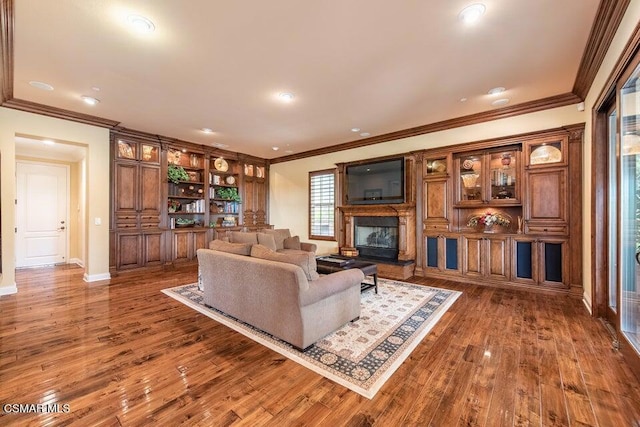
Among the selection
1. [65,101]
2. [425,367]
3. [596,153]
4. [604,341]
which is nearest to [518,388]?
[425,367]

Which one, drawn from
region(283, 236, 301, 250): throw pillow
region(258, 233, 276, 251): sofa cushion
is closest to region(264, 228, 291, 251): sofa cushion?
region(283, 236, 301, 250): throw pillow

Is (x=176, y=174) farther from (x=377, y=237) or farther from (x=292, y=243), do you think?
(x=377, y=237)

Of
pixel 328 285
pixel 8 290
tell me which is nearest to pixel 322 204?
pixel 328 285

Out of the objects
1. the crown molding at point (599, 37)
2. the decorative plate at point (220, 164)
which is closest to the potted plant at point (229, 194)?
the decorative plate at point (220, 164)

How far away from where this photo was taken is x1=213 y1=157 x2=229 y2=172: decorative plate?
704 centimetres

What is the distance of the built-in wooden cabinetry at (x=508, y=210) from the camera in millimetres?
4078

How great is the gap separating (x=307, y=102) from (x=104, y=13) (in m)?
2.54

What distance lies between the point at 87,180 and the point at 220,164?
272cm

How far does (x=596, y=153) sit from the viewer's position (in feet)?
10.7

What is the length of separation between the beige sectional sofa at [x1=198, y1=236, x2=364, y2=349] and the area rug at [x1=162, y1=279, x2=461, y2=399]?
0.10 meters

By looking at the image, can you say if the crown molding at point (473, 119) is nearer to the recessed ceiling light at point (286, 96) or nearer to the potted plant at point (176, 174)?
the recessed ceiling light at point (286, 96)

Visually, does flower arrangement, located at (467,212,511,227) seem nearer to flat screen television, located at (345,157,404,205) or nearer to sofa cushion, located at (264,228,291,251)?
flat screen television, located at (345,157,404,205)

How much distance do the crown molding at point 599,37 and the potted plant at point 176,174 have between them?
7.10 meters

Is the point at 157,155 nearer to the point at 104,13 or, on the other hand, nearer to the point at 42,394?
the point at 104,13
